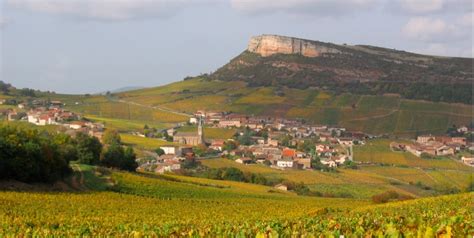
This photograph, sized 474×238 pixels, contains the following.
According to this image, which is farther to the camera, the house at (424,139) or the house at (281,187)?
the house at (424,139)

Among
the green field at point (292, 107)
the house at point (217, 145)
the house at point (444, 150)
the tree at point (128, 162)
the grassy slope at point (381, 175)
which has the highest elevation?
the green field at point (292, 107)

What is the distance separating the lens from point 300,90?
186 metres

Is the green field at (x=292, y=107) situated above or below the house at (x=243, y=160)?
above

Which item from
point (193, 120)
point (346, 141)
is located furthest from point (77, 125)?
point (346, 141)

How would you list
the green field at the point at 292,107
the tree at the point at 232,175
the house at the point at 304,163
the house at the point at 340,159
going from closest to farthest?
the tree at the point at 232,175, the house at the point at 304,163, the house at the point at 340,159, the green field at the point at 292,107

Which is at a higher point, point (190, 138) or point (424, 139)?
point (424, 139)

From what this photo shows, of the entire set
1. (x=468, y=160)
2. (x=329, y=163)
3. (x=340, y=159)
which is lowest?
(x=329, y=163)

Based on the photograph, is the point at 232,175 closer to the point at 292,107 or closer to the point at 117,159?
the point at 117,159

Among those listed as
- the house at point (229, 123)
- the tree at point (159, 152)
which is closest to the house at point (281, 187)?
the tree at point (159, 152)

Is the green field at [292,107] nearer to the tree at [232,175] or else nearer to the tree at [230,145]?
the tree at [230,145]

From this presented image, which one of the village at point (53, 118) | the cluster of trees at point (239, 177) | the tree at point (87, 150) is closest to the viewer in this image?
the tree at point (87, 150)

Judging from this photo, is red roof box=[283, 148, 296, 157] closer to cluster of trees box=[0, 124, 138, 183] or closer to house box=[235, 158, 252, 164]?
house box=[235, 158, 252, 164]

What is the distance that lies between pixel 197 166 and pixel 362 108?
69696 millimetres

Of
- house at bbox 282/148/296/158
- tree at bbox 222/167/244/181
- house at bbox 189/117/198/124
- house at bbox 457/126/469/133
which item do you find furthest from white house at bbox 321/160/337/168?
house at bbox 189/117/198/124
